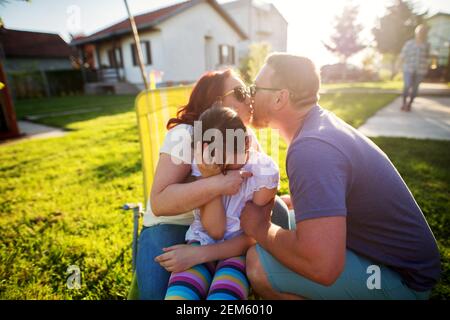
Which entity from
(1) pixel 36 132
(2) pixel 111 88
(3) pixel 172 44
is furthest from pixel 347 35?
(1) pixel 36 132

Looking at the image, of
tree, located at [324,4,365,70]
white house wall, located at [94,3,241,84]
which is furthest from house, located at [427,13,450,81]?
white house wall, located at [94,3,241,84]

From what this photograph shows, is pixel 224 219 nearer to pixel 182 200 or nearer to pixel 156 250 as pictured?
pixel 182 200

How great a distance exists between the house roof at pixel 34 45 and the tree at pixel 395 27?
31.8 m

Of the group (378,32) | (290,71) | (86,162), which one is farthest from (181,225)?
(378,32)

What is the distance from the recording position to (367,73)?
26734 mm

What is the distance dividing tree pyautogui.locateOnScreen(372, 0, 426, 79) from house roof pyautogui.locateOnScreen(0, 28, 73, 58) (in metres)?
31.8

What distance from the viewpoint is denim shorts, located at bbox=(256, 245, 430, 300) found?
1.24m

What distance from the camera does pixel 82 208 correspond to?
3.29 metres

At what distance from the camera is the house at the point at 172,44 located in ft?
58.2

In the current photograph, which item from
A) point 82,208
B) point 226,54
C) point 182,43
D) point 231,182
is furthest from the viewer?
point 226,54

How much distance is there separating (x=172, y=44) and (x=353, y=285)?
18860 millimetres

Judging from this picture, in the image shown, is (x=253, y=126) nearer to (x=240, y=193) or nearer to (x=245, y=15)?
(x=240, y=193)

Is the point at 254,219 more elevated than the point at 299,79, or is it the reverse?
the point at 299,79

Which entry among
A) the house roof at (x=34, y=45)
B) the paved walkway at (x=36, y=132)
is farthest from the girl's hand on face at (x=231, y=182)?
the house roof at (x=34, y=45)
